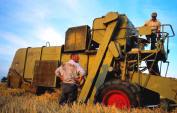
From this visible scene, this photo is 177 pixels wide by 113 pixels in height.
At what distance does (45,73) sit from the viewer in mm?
12984

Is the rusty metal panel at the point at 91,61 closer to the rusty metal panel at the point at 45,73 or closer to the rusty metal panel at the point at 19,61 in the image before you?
the rusty metal panel at the point at 45,73

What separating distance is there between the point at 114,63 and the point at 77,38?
2.14 metres

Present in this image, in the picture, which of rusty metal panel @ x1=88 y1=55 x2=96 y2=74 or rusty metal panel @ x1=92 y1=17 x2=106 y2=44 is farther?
rusty metal panel @ x1=88 y1=55 x2=96 y2=74

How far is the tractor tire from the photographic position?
30.8 ft

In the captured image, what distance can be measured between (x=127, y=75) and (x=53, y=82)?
3.47m

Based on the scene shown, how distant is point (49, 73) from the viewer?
42.1 ft

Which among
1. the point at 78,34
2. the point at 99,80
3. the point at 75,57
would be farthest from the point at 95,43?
the point at 75,57

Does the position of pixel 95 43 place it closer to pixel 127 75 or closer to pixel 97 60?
pixel 97 60

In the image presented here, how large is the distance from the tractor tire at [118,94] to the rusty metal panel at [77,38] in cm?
249

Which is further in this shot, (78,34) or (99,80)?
(78,34)

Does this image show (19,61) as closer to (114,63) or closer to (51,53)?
(51,53)

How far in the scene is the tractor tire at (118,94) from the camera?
9.39 m

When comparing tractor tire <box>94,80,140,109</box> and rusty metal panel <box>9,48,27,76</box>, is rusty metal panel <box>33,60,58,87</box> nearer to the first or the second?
rusty metal panel <box>9,48,27,76</box>

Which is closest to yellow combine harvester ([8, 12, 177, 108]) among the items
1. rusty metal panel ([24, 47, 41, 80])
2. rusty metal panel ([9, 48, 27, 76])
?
rusty metal panel ([24, 47, 41, 80])
